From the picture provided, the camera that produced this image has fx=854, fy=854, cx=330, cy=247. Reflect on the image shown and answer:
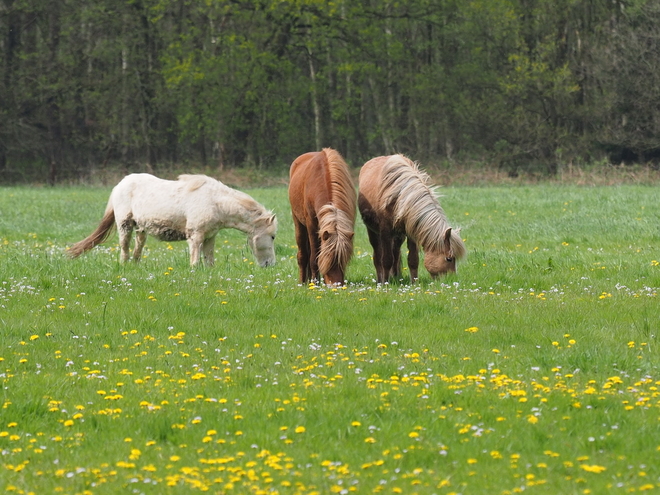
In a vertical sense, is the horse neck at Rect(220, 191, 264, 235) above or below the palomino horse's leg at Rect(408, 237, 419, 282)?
above

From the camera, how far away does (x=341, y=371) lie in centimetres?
677

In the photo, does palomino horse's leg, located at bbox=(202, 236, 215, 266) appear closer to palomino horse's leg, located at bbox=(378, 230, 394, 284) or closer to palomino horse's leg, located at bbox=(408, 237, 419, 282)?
palomino horse's leg, located at bbox=(378, 230, 394, 284)

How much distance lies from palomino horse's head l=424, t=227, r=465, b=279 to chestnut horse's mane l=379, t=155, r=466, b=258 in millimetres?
12

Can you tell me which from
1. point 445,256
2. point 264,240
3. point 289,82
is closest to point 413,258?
point 445,256

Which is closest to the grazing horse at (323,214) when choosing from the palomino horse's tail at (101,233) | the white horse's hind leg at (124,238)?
the white horse's hind leg at (124,238)

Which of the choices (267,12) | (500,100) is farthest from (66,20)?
(500,100)

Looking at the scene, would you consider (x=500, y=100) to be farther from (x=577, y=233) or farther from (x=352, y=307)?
(x=352, y=307)

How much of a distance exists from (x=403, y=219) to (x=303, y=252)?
1.39 metres

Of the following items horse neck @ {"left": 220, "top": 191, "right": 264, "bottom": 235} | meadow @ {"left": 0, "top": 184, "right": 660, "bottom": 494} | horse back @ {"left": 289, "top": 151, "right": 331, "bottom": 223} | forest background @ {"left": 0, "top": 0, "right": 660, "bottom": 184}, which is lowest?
meadow @ {"left": 0, "top": 184, "right": 660, "bottom": 494}

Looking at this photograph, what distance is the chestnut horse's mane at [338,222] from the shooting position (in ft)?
32.3

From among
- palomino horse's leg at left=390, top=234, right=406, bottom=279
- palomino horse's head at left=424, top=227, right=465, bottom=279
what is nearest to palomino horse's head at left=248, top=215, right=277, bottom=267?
palomino horse's leg at left=390, top=234, right=406, bottom=279

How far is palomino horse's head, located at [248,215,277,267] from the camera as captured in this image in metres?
13.1

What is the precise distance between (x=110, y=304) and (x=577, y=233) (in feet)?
38.7

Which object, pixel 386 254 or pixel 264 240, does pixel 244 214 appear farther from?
pixel 386 254
